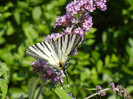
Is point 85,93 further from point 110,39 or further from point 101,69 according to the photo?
point 110,39

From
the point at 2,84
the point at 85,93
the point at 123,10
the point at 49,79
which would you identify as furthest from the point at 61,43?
Result: the point at 123,10

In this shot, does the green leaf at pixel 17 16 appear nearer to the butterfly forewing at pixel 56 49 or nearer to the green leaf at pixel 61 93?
the butterfly forewing at pixel 56 49

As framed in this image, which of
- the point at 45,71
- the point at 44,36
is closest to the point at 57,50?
the point at 45,71

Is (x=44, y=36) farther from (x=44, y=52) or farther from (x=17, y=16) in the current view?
(x=44, y=52)

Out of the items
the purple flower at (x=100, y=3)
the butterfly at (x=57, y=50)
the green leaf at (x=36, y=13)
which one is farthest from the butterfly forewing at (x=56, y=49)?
the green leaf at (x=36, y=13)

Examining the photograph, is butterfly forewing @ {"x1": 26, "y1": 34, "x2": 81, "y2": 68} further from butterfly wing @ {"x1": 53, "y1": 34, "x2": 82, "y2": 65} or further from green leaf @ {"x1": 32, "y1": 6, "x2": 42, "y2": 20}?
green leaf @ {"x1": 32, "y1": 6, "x2": 42, "y2": 20}
